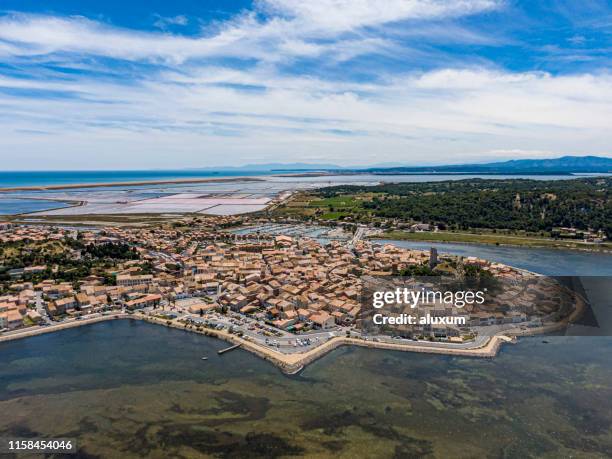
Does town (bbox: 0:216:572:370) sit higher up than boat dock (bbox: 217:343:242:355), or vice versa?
town (bbox: 0:216:572:370)

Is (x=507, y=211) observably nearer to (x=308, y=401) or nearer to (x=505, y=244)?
(x=505, y=244)

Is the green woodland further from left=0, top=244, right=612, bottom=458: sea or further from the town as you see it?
left=0, top=244, right=612, bottom=458: sea

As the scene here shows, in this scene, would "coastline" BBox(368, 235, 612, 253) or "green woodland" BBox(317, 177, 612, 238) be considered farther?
"green woodland" BBox(317, 177, 612, 238)

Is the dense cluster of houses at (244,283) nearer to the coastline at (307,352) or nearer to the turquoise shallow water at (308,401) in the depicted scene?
the coastline at (307,352)

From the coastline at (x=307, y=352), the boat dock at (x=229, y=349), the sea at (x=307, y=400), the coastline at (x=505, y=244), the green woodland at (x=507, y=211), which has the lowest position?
the sea at (x=307, y=400)

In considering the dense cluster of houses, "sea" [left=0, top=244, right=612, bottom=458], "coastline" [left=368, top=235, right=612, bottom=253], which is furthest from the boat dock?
"coastline" [left=368, top=235, right=612, bottom=253]

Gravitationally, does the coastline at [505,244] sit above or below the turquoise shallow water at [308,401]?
above

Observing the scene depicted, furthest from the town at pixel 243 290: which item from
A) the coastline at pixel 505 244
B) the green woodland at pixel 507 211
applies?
the green woodland at pixel 507 211

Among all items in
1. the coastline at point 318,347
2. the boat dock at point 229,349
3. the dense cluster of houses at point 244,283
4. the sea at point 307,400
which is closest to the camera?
the sea at point 307,400

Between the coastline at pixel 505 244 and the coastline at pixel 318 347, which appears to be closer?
the coastline at pixel 318 347
